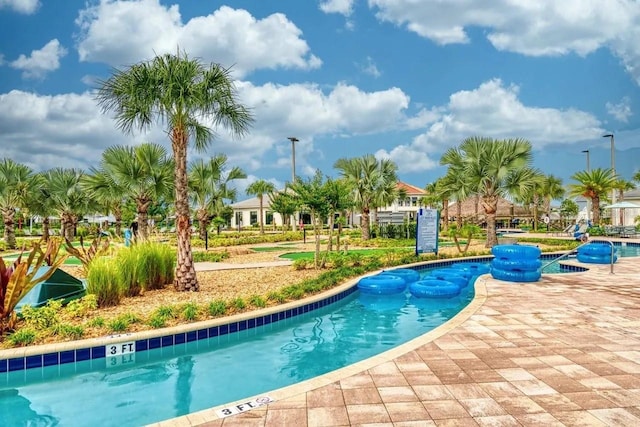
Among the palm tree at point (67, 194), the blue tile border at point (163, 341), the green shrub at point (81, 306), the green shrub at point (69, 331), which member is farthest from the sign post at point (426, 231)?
the palm tree at point (67, 194)

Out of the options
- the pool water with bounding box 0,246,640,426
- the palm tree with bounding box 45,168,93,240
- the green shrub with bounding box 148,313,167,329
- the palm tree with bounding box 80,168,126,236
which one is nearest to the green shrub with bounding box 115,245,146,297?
the green shrub with bounding box 148,313,167,329

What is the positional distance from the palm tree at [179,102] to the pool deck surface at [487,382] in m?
6.03

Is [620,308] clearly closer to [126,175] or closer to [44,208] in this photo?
[126,175]

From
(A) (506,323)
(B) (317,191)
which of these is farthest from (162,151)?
(A) (506,323)

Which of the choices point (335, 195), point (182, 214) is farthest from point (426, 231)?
point (182, 214)

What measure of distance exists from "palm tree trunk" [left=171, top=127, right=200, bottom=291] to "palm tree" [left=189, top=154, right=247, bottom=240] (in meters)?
13.6

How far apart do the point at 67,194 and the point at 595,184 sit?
36.3m

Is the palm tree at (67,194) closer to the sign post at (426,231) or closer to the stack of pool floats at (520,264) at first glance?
the sign post at (426,231)

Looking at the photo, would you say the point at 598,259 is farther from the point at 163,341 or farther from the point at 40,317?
the point at 40,317

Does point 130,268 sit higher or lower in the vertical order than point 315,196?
lower

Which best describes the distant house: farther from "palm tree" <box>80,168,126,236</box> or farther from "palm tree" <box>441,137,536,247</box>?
"palm tree" <box>80,168,126,236</box>

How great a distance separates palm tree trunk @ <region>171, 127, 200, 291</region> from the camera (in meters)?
9.67

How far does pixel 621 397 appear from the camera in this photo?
3.96 m

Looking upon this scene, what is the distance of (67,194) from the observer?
27.6 meters
